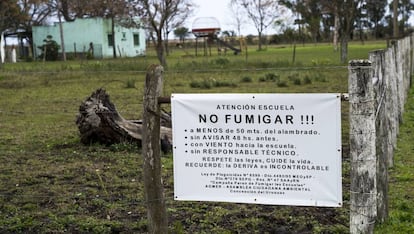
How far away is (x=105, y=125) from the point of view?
8.05m

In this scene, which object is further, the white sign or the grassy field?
the grassy field

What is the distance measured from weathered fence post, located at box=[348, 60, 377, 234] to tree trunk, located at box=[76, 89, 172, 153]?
4415 mm

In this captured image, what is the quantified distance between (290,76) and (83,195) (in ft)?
43.1

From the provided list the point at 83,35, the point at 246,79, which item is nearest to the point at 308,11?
the point at 83,35

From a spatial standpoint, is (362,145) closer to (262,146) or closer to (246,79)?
(262,146)

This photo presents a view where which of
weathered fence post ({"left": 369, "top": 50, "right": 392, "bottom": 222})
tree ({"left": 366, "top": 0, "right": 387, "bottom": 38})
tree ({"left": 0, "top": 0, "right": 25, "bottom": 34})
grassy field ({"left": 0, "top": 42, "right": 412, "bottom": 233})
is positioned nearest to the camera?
weathered fence post ({"left": 369, "top": 50, "right": 392, "bottom": 222})

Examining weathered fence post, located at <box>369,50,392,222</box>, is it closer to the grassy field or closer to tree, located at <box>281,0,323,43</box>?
the grassy field

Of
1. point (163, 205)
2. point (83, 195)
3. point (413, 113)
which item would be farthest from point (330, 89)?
point (163, 205)

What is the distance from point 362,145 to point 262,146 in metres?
0.62

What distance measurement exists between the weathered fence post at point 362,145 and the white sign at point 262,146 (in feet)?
0.50

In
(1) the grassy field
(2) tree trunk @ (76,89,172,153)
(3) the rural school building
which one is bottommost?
(1) the grassy field

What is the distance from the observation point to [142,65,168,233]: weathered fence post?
3807 millimetres

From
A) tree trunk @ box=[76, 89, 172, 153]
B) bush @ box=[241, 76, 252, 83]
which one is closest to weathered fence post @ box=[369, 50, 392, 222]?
tree trunk @ box=[76, 89, 172, 153]

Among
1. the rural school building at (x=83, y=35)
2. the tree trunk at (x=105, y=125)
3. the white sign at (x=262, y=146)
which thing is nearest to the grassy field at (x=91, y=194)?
the tree trunk at (x=105, y=125)
